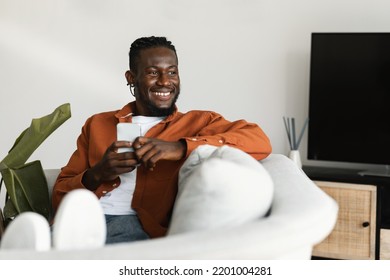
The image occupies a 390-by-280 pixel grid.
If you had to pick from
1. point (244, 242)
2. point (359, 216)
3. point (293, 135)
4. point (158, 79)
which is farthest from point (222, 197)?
point (293, 135)

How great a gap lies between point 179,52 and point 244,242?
265cm

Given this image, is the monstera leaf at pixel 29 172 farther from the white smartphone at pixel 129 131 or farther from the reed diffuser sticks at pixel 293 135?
the reed diffuser sticks at pixel 293 135

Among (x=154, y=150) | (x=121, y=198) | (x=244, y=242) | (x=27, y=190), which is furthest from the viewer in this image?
(x=27, y=190)

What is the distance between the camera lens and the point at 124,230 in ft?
6.07

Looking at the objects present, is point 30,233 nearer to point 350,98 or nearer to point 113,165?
point 113,165

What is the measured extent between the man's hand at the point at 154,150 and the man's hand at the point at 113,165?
0.12 feet

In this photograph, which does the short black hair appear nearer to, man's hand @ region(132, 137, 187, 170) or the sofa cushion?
man's hand @ region(132, 137, 187, 170)

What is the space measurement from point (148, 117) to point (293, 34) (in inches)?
58.6

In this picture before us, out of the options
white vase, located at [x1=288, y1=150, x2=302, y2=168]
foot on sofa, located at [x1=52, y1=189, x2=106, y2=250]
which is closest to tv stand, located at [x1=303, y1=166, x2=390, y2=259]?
white vase, located at [x1=288, y1=150, x2=302, y2=168]

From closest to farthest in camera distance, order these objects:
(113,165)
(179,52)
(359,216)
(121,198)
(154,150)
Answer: (154,150) < (113,165) < (121,198) < (359,216) < (179,52)

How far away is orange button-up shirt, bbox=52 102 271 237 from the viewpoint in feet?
6.14

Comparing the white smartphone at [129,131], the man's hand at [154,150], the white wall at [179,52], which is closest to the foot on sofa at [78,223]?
the man's hand at [154,150]

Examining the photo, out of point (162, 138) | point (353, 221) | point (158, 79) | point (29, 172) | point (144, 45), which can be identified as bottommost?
point (353, 221)
